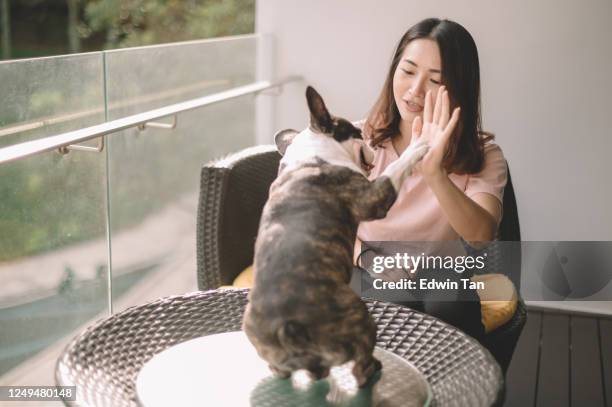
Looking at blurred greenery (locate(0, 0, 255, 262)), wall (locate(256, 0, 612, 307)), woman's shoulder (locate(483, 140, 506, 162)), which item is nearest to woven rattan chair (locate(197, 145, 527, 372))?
woman's shoulder (locate(483, 140, 506, 162))

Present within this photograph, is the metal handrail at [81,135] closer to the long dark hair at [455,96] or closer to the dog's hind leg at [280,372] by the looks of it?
the long dark hair at [455,96]

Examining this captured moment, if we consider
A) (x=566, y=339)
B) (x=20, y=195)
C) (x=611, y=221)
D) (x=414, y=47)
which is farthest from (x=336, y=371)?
(x=611, y=221)

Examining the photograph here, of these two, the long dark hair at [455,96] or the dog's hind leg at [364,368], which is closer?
the dog's hind leg at [364,368]

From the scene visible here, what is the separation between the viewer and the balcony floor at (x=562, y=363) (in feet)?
8.83

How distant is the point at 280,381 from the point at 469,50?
3.60ft

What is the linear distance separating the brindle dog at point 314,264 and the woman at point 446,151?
1.99 feet

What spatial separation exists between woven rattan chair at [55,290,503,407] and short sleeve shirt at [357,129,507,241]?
0.41 metres

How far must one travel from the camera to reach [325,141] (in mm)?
1272

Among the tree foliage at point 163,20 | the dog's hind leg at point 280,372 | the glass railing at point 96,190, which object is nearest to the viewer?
the dog's hind leg at point 280,372

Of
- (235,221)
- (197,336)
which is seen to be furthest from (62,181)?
(197,336)

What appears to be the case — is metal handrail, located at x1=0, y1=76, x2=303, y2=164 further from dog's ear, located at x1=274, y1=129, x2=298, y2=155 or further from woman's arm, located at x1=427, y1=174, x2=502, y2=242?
woman's arm, located at x1=427, y1=174, x2=502, y2=242

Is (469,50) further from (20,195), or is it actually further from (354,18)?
(354,18)

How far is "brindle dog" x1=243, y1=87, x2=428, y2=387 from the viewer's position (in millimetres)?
1075

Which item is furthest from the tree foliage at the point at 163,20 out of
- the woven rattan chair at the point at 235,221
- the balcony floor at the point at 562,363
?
the woven rattan chair at the point at 235,221
